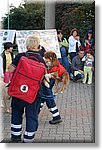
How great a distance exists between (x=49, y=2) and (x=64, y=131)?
4.67 ft

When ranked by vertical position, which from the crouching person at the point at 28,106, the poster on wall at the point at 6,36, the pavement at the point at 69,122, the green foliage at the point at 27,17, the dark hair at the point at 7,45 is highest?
the green foliage at the point at 27,17

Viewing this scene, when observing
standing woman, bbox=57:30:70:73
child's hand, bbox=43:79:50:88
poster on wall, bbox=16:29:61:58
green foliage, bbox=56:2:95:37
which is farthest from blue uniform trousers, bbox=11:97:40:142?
green foliage, bbox=56:2:95:37

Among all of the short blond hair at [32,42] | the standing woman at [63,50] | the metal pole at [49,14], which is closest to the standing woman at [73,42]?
the standing woman at [63,50]

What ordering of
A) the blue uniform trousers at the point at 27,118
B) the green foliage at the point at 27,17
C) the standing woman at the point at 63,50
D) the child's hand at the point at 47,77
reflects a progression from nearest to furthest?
the blue uniform trousers at the point at 27,118
the child's hand at the point at 47,77
the green foliage at the point at 27,17
the standing woman at the point at 63,50

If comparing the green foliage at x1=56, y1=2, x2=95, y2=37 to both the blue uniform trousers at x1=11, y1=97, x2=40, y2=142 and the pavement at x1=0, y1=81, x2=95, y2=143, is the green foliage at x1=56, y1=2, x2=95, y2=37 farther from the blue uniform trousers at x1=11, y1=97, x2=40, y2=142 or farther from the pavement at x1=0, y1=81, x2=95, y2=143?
→ the blue uniform trousers at x1=11, y1=97, x2=40, y2=142

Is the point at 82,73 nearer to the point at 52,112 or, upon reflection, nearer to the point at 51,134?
the point at 52,112

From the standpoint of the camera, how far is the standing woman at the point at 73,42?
4.52 m

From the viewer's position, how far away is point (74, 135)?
4211mm

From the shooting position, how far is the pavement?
404 centimetres

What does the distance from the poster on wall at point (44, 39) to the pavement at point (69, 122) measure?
0.58 m

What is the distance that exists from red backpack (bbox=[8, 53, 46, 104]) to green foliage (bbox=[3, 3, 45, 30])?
47 cm

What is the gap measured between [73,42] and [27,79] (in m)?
1.14

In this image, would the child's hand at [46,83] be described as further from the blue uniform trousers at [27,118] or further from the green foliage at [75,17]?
the green foliage at [75,17]

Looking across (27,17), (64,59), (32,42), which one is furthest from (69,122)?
(27,17)
